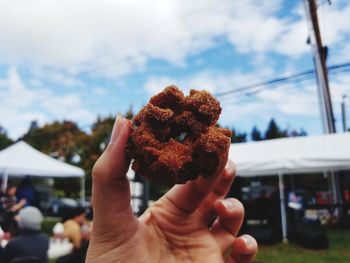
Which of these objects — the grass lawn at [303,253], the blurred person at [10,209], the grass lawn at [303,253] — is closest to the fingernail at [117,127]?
the grass lawn at [303,253]

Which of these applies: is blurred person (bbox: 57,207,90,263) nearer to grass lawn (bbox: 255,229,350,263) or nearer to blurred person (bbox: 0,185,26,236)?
blurred person (bbox: 0,185,26,236)

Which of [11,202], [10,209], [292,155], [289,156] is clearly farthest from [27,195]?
[292,155]

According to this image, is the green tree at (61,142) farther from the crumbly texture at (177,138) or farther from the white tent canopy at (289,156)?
the crumbly texture at (177,138)

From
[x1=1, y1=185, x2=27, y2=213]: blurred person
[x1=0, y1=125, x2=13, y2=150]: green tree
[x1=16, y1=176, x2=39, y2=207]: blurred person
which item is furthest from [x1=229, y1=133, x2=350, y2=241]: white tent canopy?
[x1=0, y1=125, x2=13, y2=150]: green tree

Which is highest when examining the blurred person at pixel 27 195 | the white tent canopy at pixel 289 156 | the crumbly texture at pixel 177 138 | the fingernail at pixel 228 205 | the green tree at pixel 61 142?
the green tree at pixel 61 142

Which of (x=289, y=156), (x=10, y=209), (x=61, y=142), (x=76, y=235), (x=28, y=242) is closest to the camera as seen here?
(x=28, y=242)

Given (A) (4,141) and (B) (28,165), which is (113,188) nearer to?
(B) (28,165)
